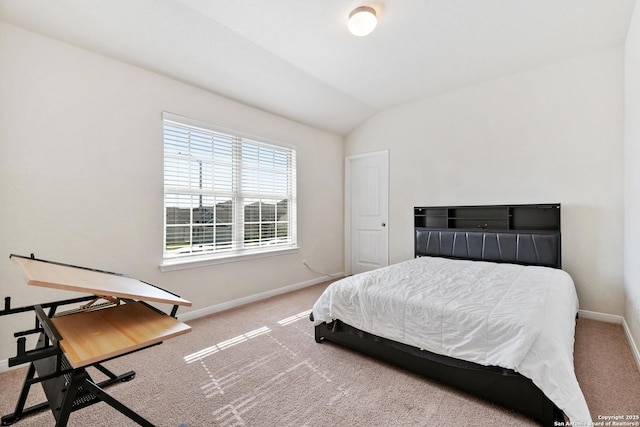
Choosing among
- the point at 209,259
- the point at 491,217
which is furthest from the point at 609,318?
the point at 209,259

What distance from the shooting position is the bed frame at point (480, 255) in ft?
5.45

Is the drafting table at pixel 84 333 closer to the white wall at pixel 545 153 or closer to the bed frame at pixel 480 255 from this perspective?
the bed frame at pixel 480 255

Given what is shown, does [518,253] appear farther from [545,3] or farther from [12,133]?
[12,133]

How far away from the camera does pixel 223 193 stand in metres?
3.60

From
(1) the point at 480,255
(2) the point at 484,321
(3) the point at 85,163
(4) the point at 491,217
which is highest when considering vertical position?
(3) the point at 85,163

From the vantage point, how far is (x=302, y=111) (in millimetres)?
4262

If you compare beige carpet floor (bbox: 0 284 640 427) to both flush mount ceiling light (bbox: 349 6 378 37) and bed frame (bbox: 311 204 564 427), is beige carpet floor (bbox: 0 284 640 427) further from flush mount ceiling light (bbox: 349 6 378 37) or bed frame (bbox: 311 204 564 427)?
flush mount ceiling light (bbox: 349 6 378 37)

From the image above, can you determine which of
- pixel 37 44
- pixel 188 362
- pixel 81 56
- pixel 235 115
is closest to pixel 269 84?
pixel 235 115

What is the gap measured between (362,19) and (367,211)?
306cm

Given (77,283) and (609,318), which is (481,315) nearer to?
(77,283)

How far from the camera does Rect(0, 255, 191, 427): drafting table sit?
A: 103 centimetres

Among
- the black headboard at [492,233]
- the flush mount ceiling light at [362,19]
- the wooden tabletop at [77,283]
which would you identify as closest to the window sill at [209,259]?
the wooden tabletop at [77,283]

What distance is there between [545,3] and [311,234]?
3651mm

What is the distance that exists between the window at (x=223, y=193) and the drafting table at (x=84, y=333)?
182 cm
